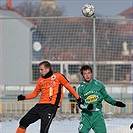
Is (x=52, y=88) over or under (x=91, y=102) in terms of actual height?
over

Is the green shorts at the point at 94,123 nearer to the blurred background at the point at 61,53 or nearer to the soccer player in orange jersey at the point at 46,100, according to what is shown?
the soccer player in orange jersey at the point at 46,100

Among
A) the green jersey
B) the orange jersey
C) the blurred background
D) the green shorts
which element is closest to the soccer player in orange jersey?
the orange jersey

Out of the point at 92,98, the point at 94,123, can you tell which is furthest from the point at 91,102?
the point at 94,123

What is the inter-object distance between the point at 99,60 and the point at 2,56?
1027 centimetres

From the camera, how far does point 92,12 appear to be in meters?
13.0

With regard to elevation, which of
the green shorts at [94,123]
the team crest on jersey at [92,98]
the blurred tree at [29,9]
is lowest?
the green shorts at [94,123]

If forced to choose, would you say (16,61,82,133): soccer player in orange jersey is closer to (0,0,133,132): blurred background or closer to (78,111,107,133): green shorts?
(78,111,107,133): green shorts

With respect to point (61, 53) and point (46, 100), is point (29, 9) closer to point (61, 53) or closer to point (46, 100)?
point (61, 53)

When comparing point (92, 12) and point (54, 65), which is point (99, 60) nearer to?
point (54, 65)

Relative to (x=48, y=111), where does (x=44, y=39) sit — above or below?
above

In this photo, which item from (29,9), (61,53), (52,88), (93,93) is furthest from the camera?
(29,9)

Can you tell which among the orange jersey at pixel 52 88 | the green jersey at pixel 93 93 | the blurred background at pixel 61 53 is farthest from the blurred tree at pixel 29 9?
the green jersey at pixel 93 93

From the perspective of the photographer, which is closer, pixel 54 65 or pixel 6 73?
pixel 6 73

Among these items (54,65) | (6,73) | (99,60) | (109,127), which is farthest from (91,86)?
(99,60)
